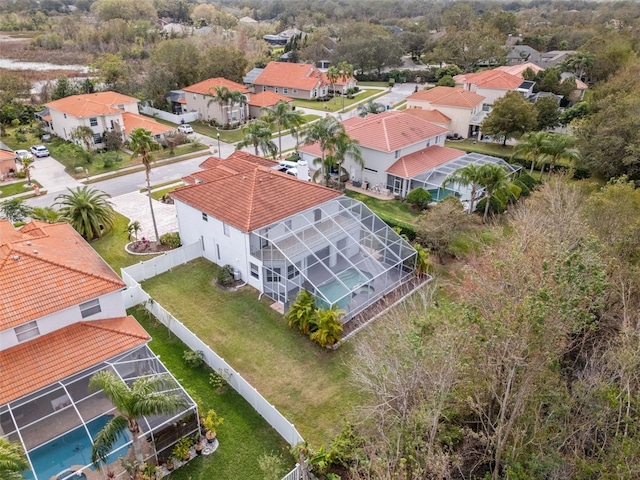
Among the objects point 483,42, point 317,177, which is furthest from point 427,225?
point 483,42

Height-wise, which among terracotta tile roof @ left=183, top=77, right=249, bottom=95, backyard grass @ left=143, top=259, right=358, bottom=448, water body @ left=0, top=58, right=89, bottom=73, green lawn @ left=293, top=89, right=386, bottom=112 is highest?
terracotta tile roof @ left=183, top=77, right=249, bottom=95

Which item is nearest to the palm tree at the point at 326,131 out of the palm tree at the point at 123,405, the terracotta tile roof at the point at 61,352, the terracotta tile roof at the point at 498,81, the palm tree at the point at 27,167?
the terracotta tile roof at the point at 61,352

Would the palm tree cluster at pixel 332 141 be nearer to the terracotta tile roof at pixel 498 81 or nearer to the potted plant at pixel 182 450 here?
the potted plant at pixel 182 450

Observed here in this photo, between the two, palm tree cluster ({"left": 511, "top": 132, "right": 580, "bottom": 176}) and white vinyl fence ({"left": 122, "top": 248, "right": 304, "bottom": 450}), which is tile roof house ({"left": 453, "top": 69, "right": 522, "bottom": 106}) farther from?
white vinyl fence ({"left": 122, "top": 248, "right": 304, "bottom": 450})

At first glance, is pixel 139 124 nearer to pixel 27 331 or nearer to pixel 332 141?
pixel 332 141

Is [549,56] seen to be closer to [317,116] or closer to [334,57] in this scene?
[334,57]

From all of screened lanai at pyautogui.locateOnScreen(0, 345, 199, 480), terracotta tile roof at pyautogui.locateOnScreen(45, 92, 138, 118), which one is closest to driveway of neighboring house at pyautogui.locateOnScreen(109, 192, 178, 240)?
terracotta tile roof at pyautogui.locateOnScreen(45, 92, 138, 118)
